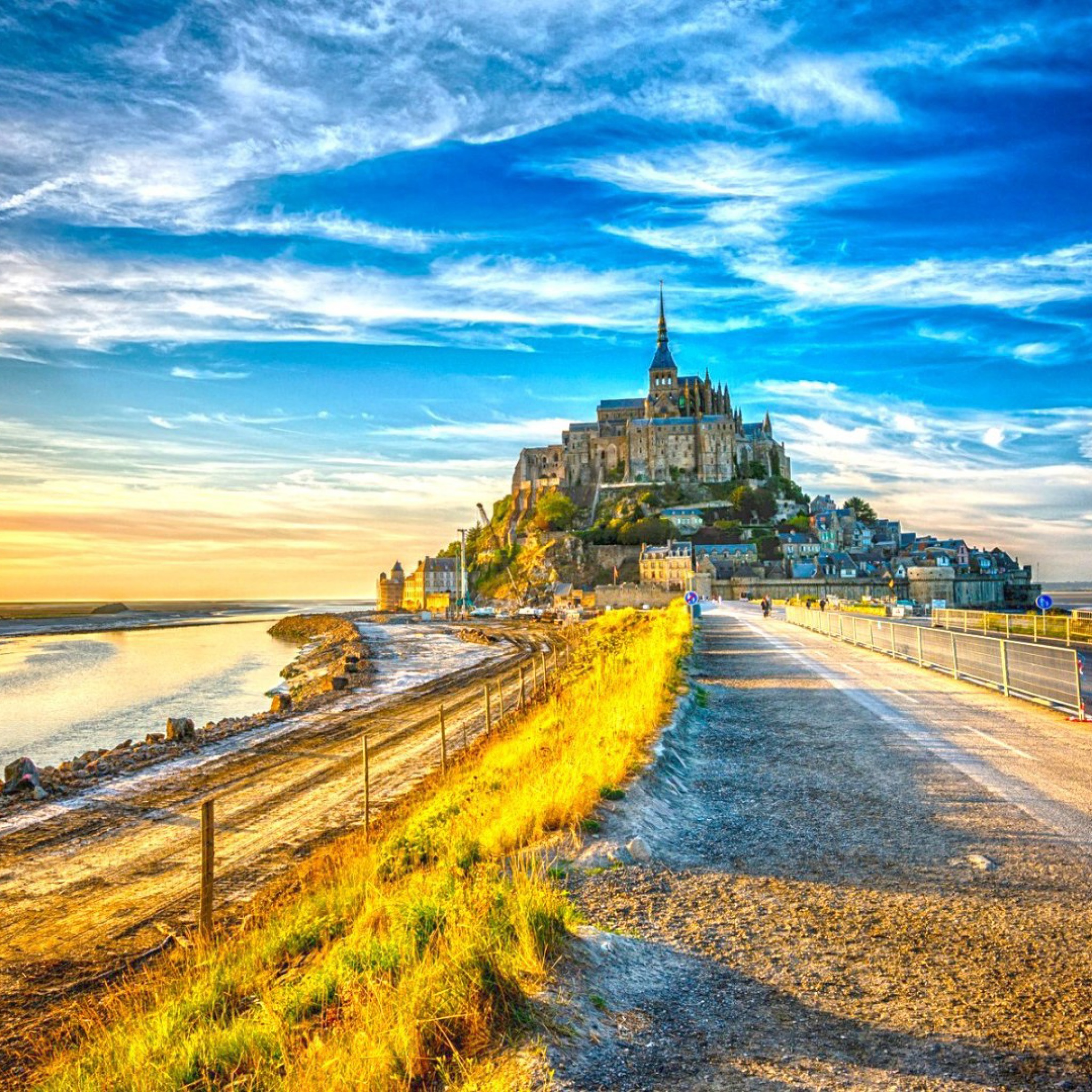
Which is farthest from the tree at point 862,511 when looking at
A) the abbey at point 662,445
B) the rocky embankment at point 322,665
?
the rocky embankment at point 322,665

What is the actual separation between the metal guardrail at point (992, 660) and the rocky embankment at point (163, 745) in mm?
19260

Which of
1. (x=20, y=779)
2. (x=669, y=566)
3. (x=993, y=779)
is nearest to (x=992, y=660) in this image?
(x=993, y=779)

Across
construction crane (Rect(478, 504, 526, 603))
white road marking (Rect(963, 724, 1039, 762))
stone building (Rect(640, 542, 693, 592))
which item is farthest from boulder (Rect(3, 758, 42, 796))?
construction crane (Rect(478, 504, 526, 603))

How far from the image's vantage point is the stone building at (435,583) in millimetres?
136375

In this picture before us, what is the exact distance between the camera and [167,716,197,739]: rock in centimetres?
2403

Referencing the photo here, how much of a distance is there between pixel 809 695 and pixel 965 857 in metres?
11.0

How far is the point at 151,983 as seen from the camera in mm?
7129

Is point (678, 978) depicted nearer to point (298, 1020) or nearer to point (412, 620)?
point (298, 1020)

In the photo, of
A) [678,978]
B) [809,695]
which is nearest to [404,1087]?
[678,978]

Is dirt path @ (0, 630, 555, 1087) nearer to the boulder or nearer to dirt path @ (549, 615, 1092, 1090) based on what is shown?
the boulder

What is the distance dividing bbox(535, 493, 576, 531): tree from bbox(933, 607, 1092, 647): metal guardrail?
10303 centimetres

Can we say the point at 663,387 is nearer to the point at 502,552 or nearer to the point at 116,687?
the point at 502,552

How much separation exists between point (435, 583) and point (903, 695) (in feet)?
412

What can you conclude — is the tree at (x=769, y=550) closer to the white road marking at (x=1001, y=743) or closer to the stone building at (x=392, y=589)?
the stone building at (x=392, y=589)
